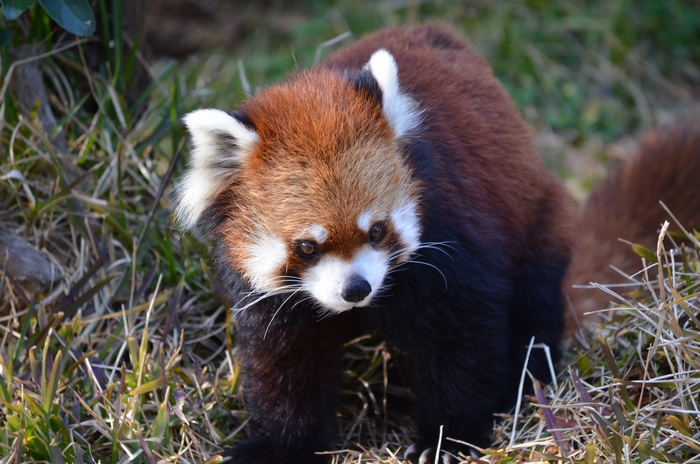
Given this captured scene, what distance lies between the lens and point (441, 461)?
3.49m

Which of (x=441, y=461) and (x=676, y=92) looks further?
(x=676, y=92)

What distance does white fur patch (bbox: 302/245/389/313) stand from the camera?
288 cm

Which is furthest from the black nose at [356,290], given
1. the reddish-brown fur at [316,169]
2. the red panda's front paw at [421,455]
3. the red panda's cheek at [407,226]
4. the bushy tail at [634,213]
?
the bushy tail at [634,213]

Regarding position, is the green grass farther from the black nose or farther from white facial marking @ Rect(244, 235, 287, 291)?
the black nose

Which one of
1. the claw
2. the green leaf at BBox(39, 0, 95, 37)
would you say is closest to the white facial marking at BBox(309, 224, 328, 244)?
the claw

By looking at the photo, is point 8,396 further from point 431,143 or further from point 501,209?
point 501,209

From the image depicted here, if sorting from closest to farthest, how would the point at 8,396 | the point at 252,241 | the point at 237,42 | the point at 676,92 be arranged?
the point at 252,241 < the point at 8,396 < the point at 676,92 < the point at 237,42

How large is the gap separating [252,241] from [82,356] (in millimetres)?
1165

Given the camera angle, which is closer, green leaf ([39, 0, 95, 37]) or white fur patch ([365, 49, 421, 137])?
white fur patch ([365, 49, 421, 137])

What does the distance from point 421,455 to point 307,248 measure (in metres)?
1.23

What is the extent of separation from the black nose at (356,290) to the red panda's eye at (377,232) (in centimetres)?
19

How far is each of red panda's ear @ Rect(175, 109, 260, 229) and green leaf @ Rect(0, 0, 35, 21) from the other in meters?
1.04

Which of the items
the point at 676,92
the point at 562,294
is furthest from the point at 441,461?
the point at 676,92

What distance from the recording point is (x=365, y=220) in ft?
9.51
